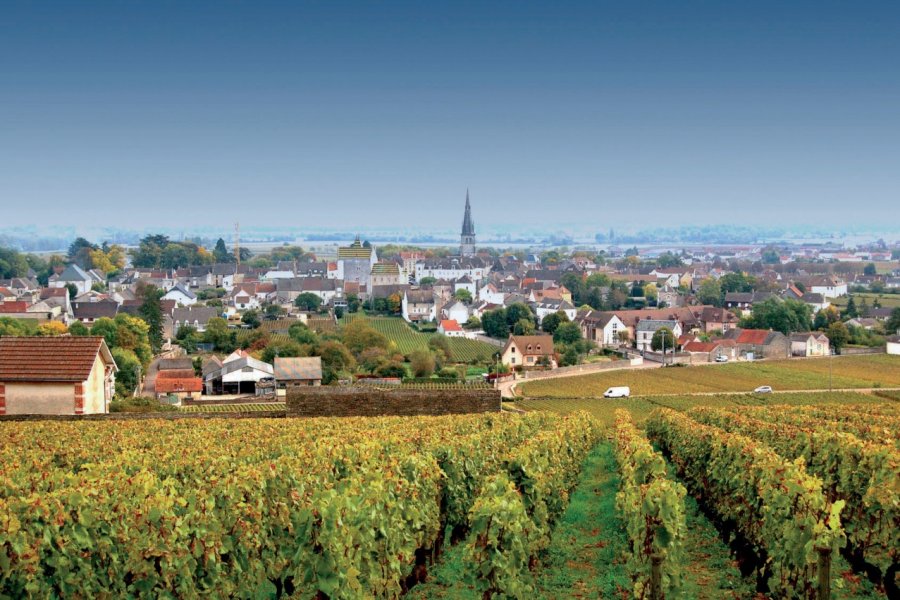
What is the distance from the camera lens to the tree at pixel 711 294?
13838 cm

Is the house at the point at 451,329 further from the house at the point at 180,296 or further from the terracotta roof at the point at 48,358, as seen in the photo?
the terracotta roof at the point at 48,358

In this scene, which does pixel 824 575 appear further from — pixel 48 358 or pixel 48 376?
pixel 48 358

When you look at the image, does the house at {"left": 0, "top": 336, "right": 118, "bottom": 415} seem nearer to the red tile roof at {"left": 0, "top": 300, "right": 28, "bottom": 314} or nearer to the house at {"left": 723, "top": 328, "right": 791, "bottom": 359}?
the house at {"left": 723, "top": 328, "right": 791, "bottom": 359}

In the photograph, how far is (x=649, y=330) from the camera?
9550 cm

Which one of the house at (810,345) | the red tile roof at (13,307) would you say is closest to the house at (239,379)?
the house at (810,345)

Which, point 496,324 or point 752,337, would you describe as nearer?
point 752,337

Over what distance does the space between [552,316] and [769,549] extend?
88.0 metres

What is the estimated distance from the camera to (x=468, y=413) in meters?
27.2

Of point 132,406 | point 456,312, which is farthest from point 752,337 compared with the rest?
point 132,406

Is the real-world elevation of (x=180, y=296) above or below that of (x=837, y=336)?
below

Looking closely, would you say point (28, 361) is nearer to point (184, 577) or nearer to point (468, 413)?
point (468, 413)

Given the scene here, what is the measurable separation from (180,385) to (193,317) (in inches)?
1998

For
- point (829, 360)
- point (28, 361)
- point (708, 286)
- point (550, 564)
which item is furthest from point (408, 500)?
point (708, 286)

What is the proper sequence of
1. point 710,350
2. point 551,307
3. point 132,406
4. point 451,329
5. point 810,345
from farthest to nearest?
point 551,307
point 451,329
point 810,345
point 710,350
point 132,406
